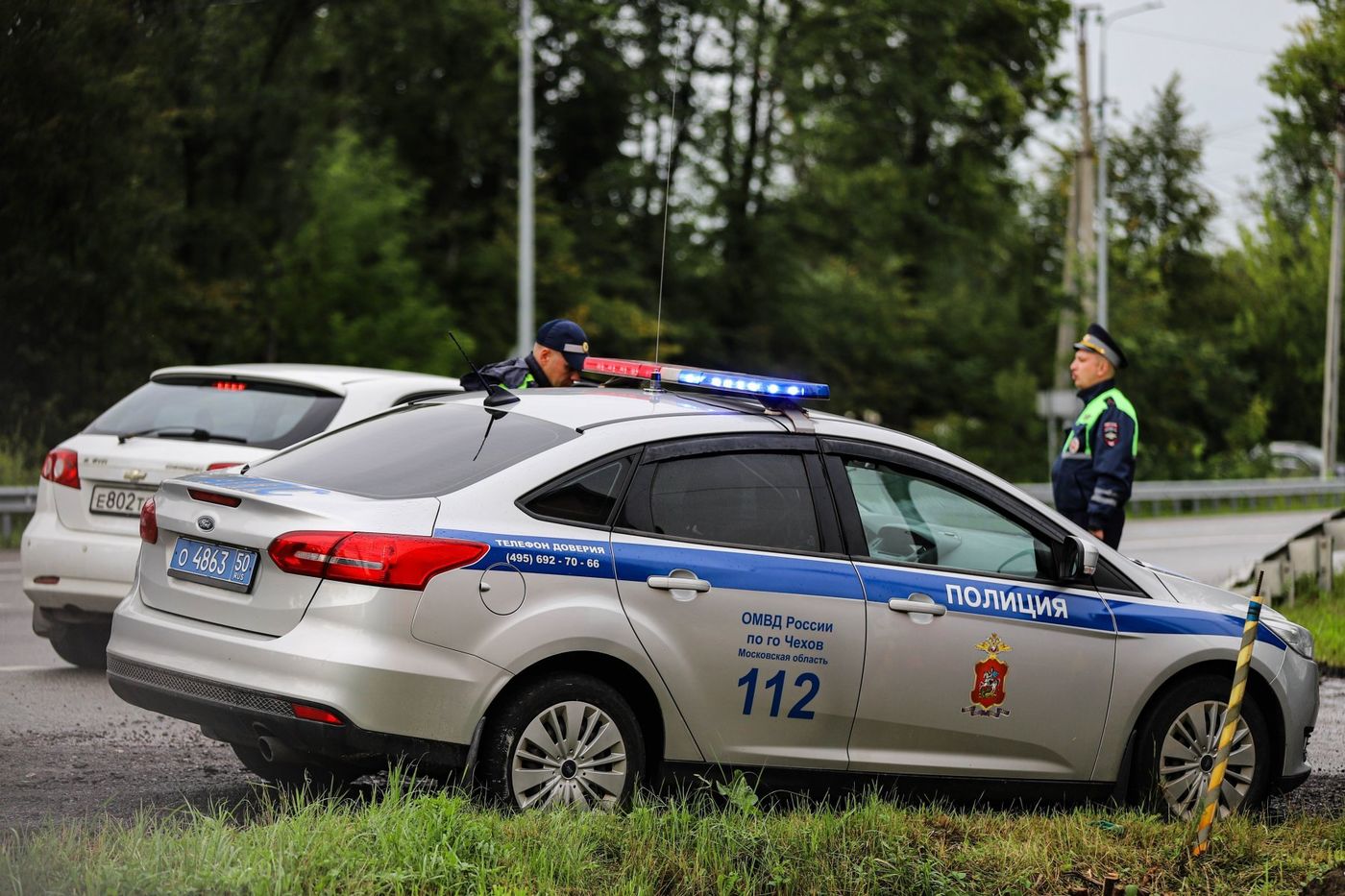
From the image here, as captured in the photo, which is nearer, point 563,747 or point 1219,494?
point 563,747

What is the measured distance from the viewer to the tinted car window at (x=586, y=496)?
5270 mm

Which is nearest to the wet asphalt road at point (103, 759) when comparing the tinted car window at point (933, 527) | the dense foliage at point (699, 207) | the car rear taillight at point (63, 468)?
the car rear taillight at point (63, 468)

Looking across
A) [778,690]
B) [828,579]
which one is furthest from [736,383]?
[778,690]

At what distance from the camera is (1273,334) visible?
46.7 m

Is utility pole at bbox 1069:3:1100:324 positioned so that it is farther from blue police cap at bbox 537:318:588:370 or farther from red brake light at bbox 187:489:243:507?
red brake light at bbox 187:489:243:507

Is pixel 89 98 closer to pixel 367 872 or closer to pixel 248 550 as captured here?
pixel 248 550

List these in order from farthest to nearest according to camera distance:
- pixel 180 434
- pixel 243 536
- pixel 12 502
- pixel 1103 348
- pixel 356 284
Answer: pixel 356 284 < pixel 12 502 < pixel 1103 348 < pixel 180 434 < pixel 243 536

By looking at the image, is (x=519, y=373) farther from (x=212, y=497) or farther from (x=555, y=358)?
(x=212, y=497)

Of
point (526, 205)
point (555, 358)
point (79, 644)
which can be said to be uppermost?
point (526, 205)

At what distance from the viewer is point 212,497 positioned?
5438mm

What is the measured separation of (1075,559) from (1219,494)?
2471 centimetres

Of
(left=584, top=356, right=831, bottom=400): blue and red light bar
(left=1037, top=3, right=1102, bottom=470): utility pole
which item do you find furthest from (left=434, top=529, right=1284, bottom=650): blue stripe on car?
(left=1037, top=3, right=1102, bottom=470): utility pole

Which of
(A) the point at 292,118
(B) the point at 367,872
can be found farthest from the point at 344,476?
(A) the point at 292,118

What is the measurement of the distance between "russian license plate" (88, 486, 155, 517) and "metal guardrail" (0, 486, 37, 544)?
8228 mm
